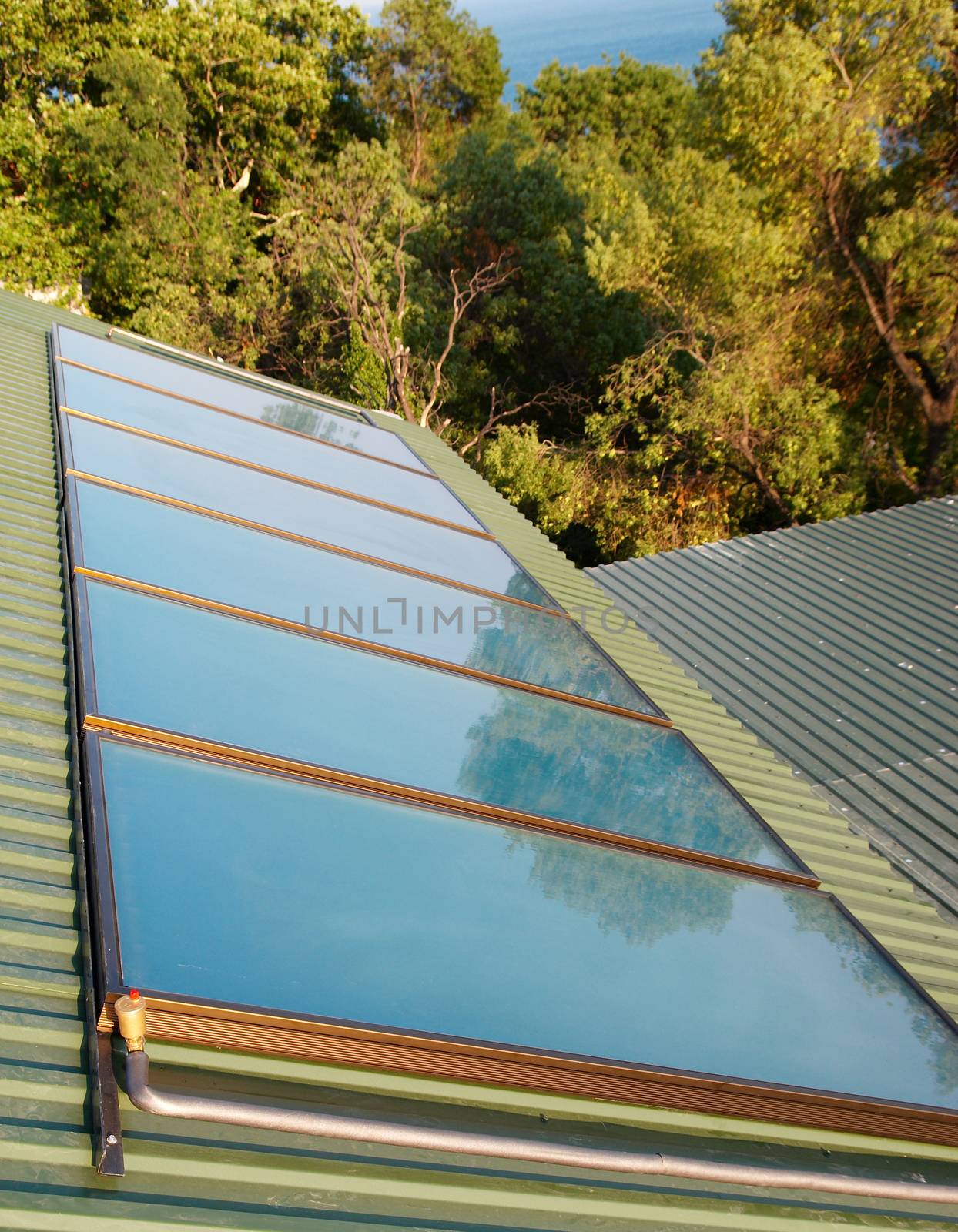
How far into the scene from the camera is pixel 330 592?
195 inches

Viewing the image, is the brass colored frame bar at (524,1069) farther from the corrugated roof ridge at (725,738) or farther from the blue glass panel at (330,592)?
the blue glass panel at (330,592)

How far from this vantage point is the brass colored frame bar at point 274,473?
640 centimetres

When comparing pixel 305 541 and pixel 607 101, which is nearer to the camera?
pixel 305 541

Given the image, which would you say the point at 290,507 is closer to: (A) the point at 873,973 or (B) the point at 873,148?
(A) the point at 873,973

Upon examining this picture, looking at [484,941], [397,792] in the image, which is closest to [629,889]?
[484,941]

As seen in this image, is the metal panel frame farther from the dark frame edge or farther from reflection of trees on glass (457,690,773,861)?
reflection of trees on glass (457,690,773,861)

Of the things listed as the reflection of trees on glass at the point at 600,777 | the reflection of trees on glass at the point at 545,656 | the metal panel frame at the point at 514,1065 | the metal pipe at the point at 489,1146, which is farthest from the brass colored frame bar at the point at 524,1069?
the reflection of trees on glass at the point at 545,656

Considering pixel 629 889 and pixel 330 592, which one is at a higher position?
pixel 330 592

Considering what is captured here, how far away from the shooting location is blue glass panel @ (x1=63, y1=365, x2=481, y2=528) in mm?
6801

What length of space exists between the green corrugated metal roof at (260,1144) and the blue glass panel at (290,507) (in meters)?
1.99

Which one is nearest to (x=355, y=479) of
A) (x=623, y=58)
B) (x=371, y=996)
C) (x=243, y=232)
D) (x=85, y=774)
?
(x=85, y=774)

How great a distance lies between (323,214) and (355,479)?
27016mm

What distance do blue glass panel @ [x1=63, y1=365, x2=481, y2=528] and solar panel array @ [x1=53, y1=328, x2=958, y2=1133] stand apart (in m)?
1.30

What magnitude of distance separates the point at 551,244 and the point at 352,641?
2426cm
